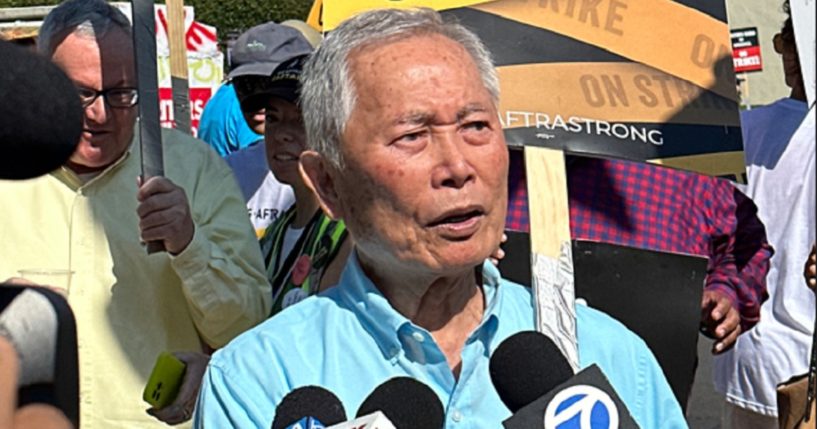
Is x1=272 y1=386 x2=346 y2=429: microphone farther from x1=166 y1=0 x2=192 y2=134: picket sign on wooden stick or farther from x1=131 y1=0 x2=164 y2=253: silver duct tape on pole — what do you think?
x1=166 y1=0 x2=192 y2=134: picket sign on wooden stick

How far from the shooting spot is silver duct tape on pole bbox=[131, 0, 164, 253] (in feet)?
12.2

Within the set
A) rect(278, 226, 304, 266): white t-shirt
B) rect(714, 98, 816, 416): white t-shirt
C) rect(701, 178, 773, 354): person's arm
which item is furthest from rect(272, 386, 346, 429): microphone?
rect(714, 98, 816, 416): white t-shirt

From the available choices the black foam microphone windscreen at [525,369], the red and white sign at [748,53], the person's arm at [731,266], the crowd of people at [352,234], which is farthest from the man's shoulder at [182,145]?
the red and white sign at [748,53]

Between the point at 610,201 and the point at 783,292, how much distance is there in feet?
5.52

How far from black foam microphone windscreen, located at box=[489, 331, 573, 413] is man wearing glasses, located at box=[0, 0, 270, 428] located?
4.18 feet

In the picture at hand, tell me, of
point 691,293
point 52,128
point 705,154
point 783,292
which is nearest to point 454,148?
point 52,128

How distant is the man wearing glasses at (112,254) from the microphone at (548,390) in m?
1.29

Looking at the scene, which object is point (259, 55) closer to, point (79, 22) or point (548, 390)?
point (79, 22)

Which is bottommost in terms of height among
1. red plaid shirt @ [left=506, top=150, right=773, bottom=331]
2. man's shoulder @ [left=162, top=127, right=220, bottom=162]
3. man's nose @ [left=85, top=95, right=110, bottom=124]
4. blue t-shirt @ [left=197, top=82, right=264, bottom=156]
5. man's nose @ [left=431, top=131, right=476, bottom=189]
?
blue t-shirt @ [left=197, top=82, right=264, bottom=156]

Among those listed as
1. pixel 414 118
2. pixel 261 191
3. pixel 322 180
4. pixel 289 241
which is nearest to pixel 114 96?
pixel 289 241

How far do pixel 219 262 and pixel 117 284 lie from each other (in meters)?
0.27

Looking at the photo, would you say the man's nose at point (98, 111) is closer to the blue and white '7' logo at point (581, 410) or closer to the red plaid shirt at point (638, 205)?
the red plaid shirt at point (638, 205)

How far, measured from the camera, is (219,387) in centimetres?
276

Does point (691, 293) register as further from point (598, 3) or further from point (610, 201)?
point (598, 3)
